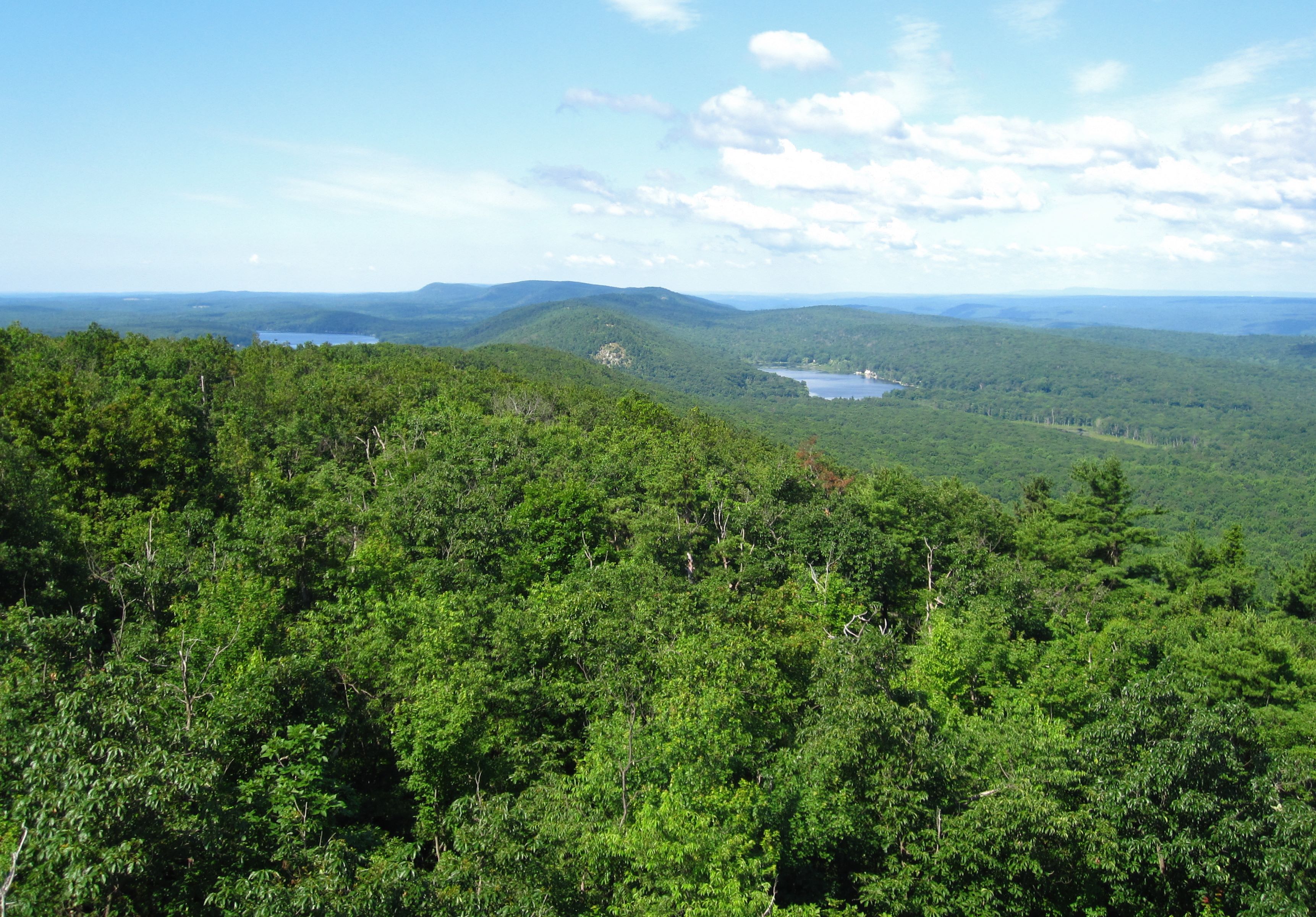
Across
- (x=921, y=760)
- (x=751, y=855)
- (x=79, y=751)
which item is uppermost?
(x=79, y=751)

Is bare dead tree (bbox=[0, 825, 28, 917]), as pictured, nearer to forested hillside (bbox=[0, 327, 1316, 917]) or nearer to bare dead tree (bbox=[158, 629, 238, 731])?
forested hillside (bbox=[0, 327, 1316, 917])

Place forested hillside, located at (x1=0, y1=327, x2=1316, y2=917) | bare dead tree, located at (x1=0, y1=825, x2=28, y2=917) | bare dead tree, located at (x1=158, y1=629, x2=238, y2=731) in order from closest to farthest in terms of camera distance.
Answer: bare dead tree, located at (x1=0, y1=825, x2=28, y2=917) → forested hillside, located at (x1=0, y1=327, x2=1316, y2=917) → bare dead tree, located at (x1=158, y1=629, x2=238, y2=731)

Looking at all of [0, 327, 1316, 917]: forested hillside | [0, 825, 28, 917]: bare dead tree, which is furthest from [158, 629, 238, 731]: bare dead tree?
[0, 825, 28, 917]: bare dead tree

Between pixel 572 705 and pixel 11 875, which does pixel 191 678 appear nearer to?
pixel 572 705

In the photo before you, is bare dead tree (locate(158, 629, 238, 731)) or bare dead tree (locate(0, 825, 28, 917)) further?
bare dead tree (locate(158, 629, 238, 731))

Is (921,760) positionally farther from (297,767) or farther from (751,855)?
(297,767)

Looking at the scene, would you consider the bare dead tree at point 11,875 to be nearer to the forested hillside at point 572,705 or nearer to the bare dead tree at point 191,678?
the forested hillside at point 572,705

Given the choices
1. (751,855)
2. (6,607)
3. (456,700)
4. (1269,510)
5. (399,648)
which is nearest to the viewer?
(751,855)

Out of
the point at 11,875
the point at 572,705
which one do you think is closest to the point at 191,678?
the point at 572,705

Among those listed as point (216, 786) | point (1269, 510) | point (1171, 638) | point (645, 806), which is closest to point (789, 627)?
point (645, 806)
